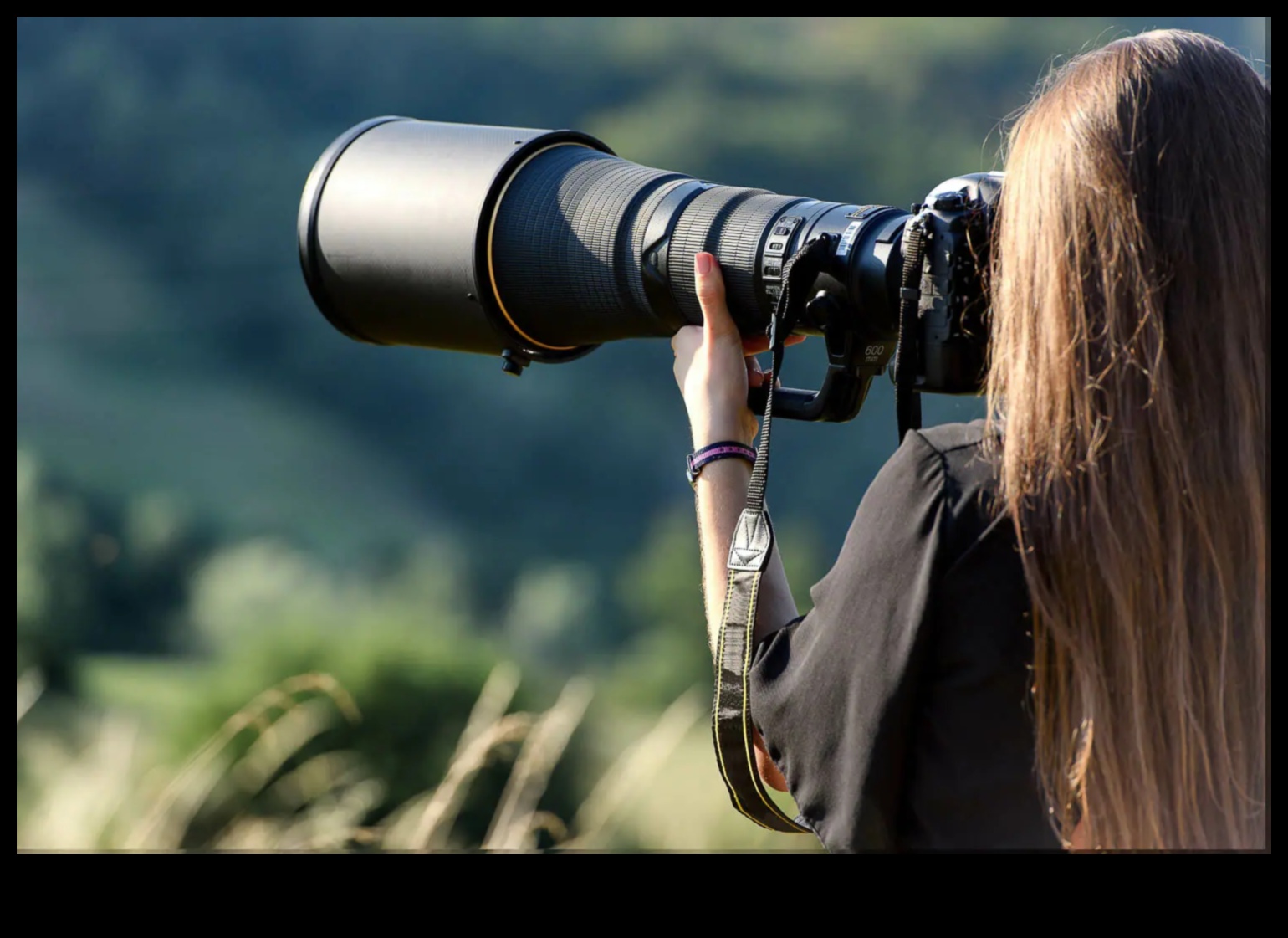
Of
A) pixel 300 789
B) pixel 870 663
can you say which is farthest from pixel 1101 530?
pixel 300 789

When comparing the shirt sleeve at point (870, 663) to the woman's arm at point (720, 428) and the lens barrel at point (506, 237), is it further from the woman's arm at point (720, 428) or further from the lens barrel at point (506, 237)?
the lens barrel at point (506, 237)

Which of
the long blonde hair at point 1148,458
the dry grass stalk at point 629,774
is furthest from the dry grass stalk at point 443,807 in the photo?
the long blonde hair at point 1148,458

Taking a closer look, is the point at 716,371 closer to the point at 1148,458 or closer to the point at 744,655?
the point at 744,655

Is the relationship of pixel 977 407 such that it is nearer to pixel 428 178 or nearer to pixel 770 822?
pixel 770 822

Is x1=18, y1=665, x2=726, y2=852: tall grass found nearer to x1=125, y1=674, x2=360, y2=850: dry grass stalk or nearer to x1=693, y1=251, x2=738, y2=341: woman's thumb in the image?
x1=125, y1=674, x2=360, y2=850: dry grass stalk

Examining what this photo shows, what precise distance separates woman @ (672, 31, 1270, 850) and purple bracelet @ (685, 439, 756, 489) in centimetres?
30

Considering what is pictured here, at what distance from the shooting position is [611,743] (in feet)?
11.4

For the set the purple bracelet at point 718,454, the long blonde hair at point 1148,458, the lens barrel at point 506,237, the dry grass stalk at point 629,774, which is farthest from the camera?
→ the dry grass stalk at point 629,774

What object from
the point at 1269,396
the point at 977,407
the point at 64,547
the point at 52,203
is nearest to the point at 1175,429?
the point at 1269,396

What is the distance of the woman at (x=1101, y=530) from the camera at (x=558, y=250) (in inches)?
12.1

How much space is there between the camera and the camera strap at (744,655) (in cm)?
110

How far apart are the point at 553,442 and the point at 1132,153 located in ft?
12.3

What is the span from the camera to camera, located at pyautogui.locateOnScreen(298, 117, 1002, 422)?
1302 mm

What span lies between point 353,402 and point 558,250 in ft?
9.99
